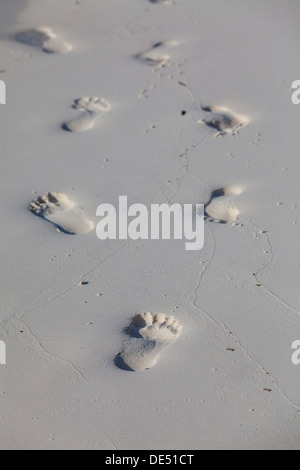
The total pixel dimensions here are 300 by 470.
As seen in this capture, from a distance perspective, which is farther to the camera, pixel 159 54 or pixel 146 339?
pixel 159 54

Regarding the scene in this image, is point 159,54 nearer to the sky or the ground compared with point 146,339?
nearer to the sky

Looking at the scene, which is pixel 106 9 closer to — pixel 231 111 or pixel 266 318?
pixel 231 111

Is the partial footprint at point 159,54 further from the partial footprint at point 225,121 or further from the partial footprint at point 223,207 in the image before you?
the partial footprint at point 223,207

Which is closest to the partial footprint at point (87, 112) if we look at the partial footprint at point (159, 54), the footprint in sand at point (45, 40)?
the partial footprint at point (159, 54)

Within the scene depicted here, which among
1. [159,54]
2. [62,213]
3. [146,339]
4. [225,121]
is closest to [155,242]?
[62,213]

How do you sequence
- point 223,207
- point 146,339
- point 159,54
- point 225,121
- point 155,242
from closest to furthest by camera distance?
point 146,339 → point 155,242 → point 223,207 → point 225,121 → point 159,54

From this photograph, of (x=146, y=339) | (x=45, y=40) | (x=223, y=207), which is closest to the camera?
(x=146, y=339)

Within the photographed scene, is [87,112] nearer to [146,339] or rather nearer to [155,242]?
[155,242]
